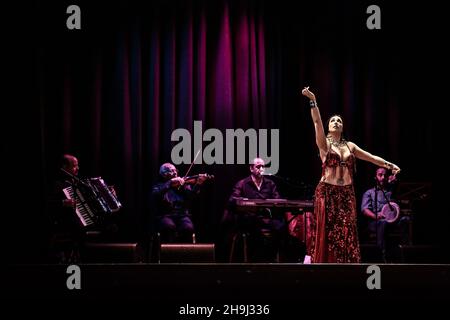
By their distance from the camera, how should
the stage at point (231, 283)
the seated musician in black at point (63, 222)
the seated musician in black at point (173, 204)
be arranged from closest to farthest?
the stage at point (231, 283) → the seated musician in black at point (63, 222) → the seated musician in black at point (173, 204)

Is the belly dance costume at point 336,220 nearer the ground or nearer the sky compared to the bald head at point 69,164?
nearer the ground

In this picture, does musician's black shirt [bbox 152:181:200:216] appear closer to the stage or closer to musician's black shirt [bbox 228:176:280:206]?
musician's black shirt [bbox 228:176:280:206]

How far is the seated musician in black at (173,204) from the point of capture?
762 centimetres

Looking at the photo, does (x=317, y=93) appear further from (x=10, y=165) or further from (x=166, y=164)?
(x=10, y=165)

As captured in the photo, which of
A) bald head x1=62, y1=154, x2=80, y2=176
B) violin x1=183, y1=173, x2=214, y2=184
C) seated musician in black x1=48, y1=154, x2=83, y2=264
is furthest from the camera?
violin x1=183, y1=173, x2=214, y2=184

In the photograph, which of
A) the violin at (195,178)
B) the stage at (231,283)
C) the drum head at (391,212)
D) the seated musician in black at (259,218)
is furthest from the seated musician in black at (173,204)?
the stage at (231,283)

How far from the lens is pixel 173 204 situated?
7762 millimetres

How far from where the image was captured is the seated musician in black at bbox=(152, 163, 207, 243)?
762cm

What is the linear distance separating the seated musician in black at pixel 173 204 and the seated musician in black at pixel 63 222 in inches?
44.9

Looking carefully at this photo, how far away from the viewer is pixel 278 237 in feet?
25.9

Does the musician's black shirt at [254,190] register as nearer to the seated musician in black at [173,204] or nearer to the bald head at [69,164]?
the seated musician in black at [173,204]

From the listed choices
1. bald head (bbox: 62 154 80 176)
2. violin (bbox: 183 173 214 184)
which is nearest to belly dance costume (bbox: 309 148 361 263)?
violin (bbox: 183 173 214 184)

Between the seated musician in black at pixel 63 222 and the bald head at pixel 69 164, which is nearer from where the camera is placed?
the seated musician in black at pixel 63 222

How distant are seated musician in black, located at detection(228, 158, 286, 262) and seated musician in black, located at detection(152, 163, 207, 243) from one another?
51cm
